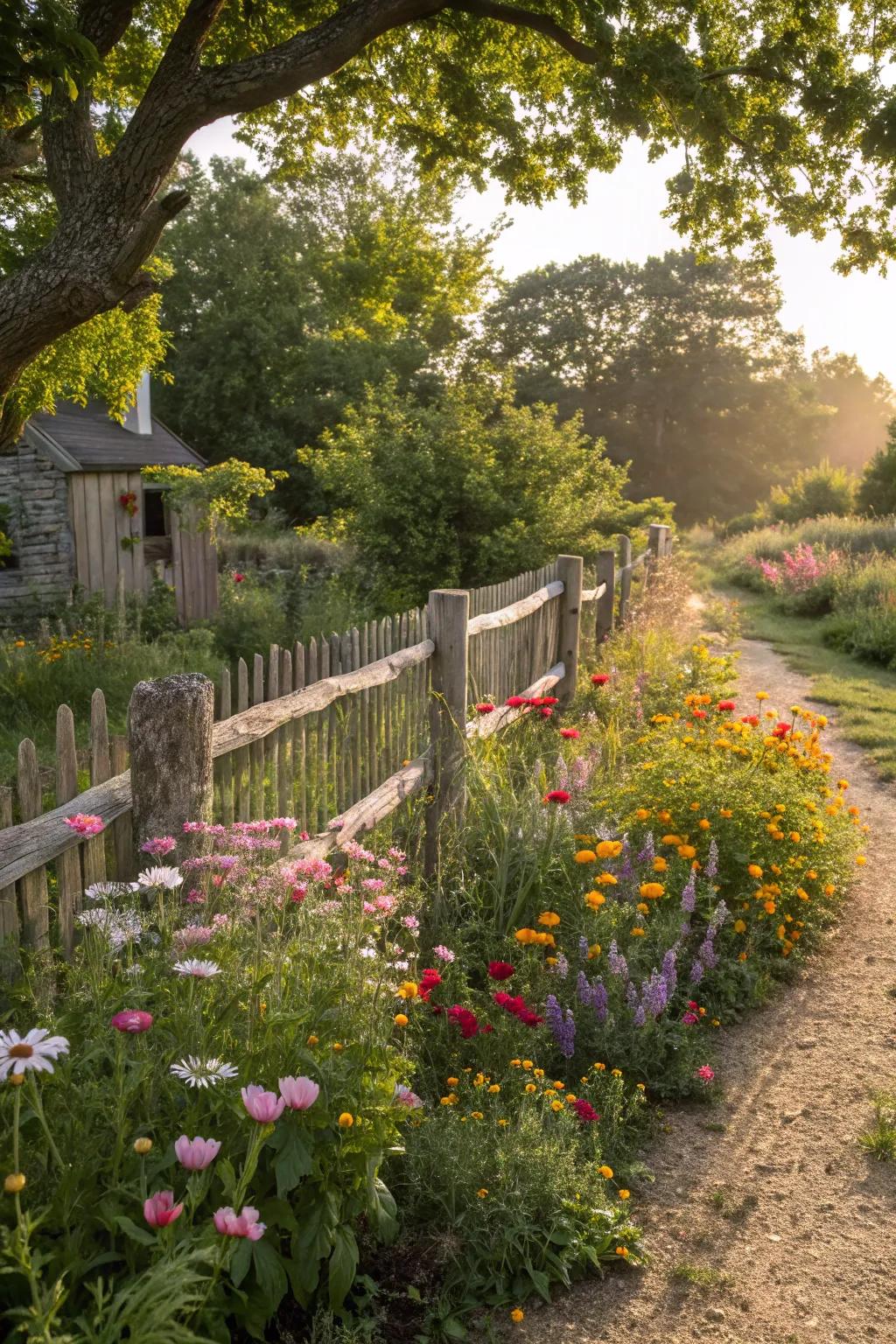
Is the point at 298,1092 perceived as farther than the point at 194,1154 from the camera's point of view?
Yes

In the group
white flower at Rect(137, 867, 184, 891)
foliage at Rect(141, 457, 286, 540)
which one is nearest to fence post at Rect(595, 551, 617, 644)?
foliage at Rect(141, 457, 286, 540)

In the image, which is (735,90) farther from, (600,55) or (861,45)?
(600,55)

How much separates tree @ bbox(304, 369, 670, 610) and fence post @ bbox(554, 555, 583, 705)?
3359mm

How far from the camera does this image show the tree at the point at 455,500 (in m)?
12.3

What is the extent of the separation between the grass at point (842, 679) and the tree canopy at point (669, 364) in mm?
29748

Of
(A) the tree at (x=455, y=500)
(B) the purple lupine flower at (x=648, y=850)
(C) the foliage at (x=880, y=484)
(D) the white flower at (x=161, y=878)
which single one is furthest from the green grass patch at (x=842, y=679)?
(C) the foliage at (x=880, y=484)

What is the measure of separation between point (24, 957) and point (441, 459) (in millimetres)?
10443

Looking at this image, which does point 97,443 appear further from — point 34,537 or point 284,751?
point 284,751

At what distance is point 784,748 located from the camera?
18.2 ft

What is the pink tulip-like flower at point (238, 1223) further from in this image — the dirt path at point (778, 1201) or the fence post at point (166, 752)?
the fence post at point (166, 752)

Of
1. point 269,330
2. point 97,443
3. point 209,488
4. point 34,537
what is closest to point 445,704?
point 34,537

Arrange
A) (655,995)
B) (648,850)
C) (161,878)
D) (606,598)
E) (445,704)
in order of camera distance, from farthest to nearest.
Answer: (606,598) → (445,704) → (648,850) → (655,995) → (161,878)

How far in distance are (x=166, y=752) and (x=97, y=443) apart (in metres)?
13.3

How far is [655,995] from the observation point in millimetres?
3641
